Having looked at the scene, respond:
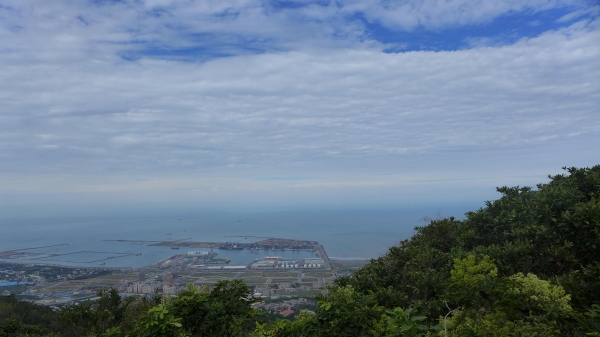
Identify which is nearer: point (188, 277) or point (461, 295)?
point (461, 295)

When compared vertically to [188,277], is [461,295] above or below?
above

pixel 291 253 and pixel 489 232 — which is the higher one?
pixel 489 232

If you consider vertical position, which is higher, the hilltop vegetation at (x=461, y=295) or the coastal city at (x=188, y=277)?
the hilltop vegetation at (x=461, y=295)

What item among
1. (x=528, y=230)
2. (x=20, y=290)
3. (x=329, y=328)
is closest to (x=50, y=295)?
(x=20, y=290)

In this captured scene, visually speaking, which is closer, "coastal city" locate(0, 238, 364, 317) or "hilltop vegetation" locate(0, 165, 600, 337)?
"hilltop vegetation" locate(0, 165, 600, 337)

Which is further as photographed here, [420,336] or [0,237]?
[0,237]

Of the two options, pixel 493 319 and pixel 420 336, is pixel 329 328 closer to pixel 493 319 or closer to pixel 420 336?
pixel 420 336

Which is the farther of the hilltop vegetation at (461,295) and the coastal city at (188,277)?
the coastal city at (188,277)

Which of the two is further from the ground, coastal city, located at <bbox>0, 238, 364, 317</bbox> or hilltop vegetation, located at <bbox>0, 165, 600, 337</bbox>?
hilltop vegetation, located at <bbox>0, 165, 600, 337</bbox>
